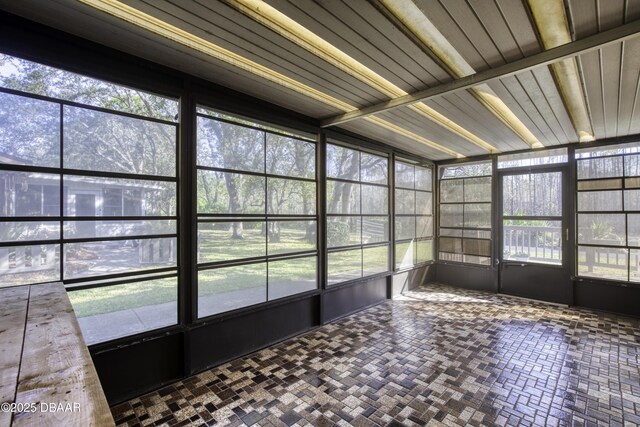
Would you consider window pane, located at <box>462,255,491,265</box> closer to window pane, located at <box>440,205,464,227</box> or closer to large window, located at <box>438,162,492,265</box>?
large window, located at <box>438,162,492,265</box>

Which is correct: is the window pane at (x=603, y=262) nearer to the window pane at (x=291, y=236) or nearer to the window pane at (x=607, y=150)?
the window pane at (x=607, y=150)

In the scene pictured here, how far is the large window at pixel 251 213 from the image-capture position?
2.79 m

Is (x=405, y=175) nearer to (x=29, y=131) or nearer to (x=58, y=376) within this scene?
(x=29, y=131)

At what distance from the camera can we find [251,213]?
3148mm

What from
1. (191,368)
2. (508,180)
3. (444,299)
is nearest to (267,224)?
(191,368)

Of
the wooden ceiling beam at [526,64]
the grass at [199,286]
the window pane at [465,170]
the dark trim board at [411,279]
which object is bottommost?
the dark trim board at [411,279]

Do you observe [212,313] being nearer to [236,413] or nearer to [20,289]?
[236,413]

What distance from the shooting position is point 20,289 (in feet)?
5.90

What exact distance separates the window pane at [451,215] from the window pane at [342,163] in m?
2.81

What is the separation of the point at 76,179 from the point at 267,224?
170cm

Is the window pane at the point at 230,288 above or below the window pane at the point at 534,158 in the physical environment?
below

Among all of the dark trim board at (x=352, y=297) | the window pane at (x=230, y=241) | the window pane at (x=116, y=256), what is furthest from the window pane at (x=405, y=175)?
the window pane at (x=116, y=256)

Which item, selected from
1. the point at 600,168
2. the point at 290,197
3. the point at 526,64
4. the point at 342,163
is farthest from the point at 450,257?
the point at 526,64

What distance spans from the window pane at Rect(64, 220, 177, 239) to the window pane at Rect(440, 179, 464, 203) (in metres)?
5.48
